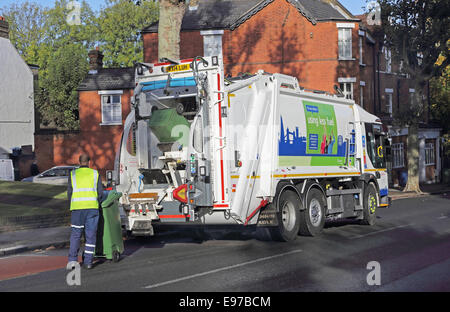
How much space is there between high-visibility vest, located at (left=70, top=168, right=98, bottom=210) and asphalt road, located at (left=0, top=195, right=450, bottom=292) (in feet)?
3.48

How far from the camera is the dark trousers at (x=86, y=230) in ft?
31.7

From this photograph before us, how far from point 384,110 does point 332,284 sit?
109 ft

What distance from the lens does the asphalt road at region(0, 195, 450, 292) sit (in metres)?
8.37

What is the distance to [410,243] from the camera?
12.5 meters

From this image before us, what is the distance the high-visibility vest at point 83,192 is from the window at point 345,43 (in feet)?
90.9

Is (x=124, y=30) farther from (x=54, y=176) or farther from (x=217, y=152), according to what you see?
(x=217, y=152)

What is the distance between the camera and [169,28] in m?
17.7

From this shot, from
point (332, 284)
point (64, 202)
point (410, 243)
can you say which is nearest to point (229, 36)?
point (64, 202)

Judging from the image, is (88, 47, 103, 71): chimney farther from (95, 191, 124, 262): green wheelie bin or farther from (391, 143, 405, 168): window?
(95, 191, 124, 262): green wheelie bin

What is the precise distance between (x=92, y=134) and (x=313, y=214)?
2477 centimetres

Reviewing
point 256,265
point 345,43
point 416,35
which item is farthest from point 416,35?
point 256,265

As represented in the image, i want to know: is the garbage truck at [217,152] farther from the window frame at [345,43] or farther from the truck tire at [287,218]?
the window frame at [345,43]
